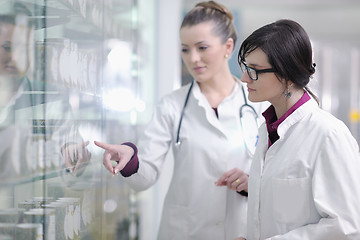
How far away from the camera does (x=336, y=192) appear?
114 centimetres

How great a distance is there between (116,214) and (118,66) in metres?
0.81

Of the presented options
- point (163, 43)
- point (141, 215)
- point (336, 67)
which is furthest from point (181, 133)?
point (336, 67)

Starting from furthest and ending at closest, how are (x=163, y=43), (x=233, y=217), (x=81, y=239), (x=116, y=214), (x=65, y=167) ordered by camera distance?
(x=163, y=43) → (x=116, y=214) → (x=233, y=217) → (x=81, y=239) → (x=65, y=167)

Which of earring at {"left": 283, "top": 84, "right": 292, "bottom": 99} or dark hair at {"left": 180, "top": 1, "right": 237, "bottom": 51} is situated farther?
dark hair at {"left": 180, "top": 1, "right": 237, "bottom": 51}

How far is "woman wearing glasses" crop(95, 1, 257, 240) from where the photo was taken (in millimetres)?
1764

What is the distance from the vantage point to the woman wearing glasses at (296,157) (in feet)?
3.74

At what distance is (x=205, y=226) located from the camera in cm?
177

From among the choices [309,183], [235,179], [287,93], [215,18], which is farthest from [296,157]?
[215,18]

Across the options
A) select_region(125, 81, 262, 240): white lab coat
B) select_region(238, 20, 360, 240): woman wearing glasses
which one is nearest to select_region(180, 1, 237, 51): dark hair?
select_region(125, 81, 262, 240): white lab coat

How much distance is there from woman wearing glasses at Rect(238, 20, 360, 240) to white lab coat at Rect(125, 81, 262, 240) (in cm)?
38

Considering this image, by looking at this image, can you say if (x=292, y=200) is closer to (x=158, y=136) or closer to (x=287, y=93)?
(x=287, y=93)

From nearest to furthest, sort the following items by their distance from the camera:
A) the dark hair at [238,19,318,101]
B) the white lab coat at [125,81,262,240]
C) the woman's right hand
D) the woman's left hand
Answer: the dark hair at [238,19,318,101], the woman's right hand, the woman's left hand, the white lab coat at [125,81,262,240]

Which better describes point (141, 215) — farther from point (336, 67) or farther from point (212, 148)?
point (336, 67)

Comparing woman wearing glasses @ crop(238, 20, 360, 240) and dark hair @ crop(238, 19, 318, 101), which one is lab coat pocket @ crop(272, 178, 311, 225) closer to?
woman wearing glasses @ crop(238, 20, 360, 240)
